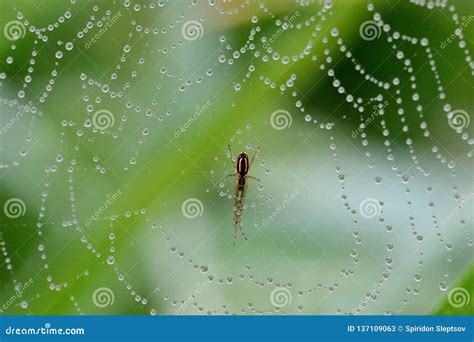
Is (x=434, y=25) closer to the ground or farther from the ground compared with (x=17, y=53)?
farther from the ground

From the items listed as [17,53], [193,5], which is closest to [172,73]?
[193,5]

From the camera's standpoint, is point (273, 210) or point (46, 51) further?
point (46, 51)

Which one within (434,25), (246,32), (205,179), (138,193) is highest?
(434,25)

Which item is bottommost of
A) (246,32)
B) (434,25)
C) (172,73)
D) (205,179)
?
(205,179)

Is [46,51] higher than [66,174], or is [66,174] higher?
[46,51]

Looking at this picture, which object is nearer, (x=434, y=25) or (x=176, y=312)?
(x=176, y=312)

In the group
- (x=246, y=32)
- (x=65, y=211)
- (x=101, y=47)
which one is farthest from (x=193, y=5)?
(x=65, y=211)

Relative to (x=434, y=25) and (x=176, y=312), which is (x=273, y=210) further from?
(x=434, y=25)

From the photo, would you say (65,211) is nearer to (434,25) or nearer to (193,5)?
(193,5)

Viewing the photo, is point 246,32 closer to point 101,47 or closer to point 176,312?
point 101,47
